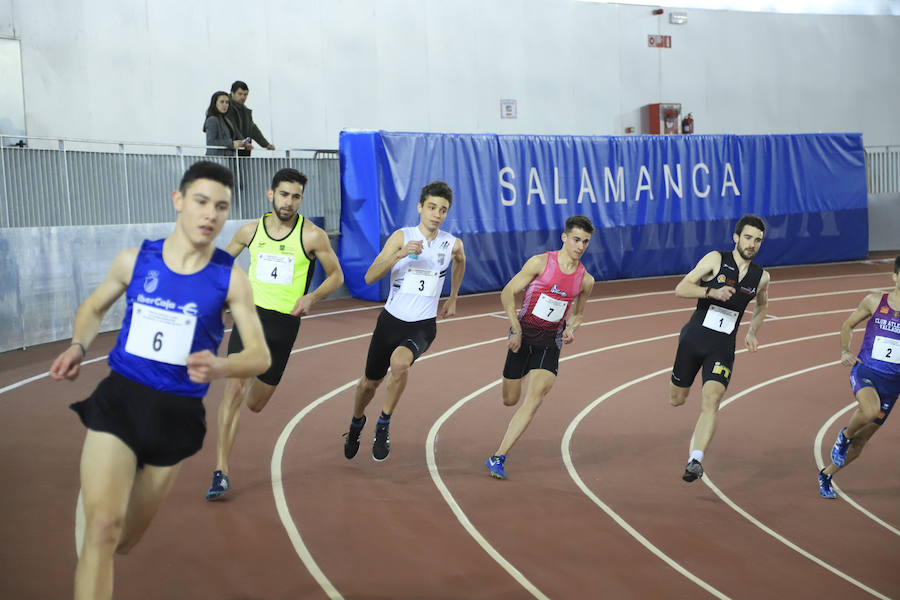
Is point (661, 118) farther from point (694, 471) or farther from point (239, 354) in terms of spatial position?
point (239, 354)

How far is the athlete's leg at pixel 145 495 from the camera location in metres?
3.51

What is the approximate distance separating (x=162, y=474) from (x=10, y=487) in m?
3.23

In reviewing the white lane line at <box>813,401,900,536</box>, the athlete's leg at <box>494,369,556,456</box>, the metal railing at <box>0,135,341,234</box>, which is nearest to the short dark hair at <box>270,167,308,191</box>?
the athlete's leg at <box>494,369,556,456</box>

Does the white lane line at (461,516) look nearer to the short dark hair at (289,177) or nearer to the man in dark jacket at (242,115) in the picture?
the short dark hair at (289,177)

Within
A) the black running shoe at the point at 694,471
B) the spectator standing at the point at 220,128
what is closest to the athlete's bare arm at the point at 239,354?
the black running shoe at the point at 694,471

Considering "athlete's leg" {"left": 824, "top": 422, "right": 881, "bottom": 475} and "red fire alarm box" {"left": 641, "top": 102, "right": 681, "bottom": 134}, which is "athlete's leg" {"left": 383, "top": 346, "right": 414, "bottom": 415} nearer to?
"athlete's leg" {"left": 824, "top": 422, "right": 881, "bottom": 475}

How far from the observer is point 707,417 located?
6426 millimetres

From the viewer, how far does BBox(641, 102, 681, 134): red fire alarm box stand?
21297 mm

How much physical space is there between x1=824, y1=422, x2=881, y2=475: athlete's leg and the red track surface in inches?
9.3

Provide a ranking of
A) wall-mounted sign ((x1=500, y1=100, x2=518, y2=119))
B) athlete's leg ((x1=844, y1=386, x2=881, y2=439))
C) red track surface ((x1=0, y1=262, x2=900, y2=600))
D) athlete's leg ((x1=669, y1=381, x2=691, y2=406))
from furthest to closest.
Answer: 1. wall-mounted sign ((x1=500, y1=100, x2=518, y2=119))
2. athlete's leg ((x1=669, y1=381, x2=691, y2=406))
3. athlete's leg ((x1=844, y1=386, x2=881, y2=439))
4. red track surface ((x1=0, y1=262, x2=900, y2=600))

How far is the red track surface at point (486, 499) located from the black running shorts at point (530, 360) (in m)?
0.74

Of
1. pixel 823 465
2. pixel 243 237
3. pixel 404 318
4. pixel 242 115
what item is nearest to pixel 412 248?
pixel 404 318

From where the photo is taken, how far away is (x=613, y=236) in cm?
1714

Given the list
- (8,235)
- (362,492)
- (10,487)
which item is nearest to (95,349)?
(8,235)
